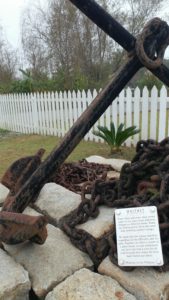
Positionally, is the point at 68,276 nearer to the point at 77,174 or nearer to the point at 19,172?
the point at 19,172

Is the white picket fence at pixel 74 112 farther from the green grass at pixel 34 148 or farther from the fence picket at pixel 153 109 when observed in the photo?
the green grass at pixel 34 148

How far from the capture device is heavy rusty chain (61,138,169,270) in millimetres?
1741

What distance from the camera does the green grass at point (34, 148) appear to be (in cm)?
580

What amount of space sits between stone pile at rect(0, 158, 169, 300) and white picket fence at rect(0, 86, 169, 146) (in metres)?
3.89

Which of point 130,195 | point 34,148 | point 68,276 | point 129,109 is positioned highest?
point 129,109

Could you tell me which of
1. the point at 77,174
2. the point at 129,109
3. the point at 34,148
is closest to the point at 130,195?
the point at 77,174

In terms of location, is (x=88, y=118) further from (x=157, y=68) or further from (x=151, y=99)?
(x=151, y=99)

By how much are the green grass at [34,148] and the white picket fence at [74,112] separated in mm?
393

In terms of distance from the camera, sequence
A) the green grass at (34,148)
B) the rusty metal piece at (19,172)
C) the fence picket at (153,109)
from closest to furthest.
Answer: the rusty metal piece at (19,172) < the fence picket at (153,109) < the green grass at (34,148)

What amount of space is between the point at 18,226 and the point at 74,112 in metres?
6.10

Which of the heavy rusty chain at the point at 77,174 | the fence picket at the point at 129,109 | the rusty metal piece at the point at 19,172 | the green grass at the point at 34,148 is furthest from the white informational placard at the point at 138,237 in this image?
the fence picket at the point at 129,109

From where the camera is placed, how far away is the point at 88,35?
14.9m

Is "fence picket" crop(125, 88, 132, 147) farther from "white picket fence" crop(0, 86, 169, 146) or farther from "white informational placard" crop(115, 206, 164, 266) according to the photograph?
"white informational placard" crop(115, 206, 164, 266)

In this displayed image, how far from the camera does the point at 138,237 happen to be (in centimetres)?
164
